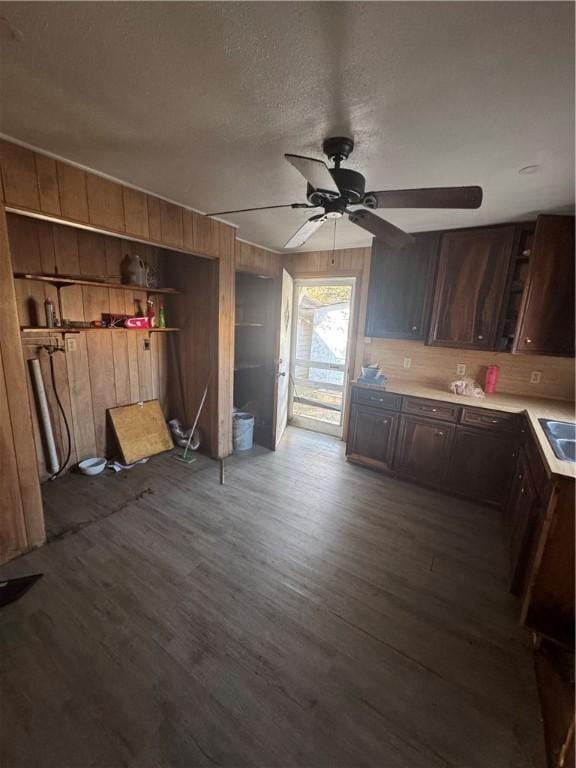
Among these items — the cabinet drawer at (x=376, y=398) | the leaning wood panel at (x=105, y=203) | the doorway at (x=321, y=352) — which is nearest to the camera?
the leaning wood panel at (x=105, y=203)

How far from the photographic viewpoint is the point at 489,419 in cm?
266

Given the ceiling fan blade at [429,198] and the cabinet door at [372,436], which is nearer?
the ceiling fan blade at [429,198]

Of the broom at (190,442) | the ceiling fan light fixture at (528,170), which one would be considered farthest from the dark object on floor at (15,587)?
the ceiling fan light fixture at (528,170)

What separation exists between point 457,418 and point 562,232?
1641mm

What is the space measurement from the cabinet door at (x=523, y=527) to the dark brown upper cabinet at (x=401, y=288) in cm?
156

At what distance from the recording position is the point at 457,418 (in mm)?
2805

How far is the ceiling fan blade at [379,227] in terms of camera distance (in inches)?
70.7

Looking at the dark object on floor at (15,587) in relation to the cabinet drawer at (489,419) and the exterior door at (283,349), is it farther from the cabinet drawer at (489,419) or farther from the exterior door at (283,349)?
the cabinet drawer at (489,419)

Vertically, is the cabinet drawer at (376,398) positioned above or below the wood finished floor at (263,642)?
above

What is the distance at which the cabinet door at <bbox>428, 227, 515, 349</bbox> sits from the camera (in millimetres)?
2748

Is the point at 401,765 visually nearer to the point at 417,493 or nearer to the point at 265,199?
the point at 417,493

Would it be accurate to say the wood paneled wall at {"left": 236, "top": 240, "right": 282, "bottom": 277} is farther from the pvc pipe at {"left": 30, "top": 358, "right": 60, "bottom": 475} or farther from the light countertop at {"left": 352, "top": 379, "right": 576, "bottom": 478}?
the pvc pipe at {"left": 30, "top": 358, "right": 60, "bottom": 475}

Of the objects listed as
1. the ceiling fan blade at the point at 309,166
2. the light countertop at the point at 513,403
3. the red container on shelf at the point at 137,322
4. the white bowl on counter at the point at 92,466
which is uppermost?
the ceiling fan blade at the point at 309,166

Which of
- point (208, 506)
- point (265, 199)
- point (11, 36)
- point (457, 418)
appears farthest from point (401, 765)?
point (265, 199)
